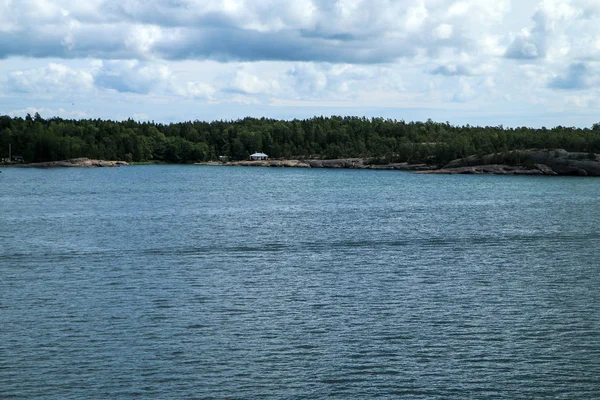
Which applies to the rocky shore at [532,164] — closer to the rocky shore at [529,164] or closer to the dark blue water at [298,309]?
the rocky shore at [529,164]

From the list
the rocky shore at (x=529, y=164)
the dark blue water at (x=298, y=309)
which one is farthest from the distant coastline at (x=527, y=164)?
the dark blue water at (x=298, y=309)

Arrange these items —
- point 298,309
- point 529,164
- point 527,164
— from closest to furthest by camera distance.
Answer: point 298,309 → point 529,164 → point 527,164

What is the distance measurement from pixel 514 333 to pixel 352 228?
98.6ft

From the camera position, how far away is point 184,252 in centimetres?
4231

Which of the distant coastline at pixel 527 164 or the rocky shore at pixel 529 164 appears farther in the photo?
the distant coastline at pixel 527 164

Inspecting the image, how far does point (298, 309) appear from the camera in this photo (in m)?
28.0

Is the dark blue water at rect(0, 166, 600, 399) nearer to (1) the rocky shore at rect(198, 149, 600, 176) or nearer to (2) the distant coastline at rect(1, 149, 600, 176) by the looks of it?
(1) the rocky shore at rect(198, 149, 600, 176)

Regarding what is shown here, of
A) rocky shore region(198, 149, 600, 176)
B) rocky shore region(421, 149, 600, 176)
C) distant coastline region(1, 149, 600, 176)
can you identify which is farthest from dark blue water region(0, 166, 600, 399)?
distant coastline region(1, 149, 600, 176)

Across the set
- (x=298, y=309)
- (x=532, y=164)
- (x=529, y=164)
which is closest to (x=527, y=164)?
(x=529, y=164)

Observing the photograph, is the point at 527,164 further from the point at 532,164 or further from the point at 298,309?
the point at 298,309

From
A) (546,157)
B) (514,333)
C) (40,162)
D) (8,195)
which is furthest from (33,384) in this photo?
(40,162)

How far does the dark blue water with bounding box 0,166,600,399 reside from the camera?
20.4m

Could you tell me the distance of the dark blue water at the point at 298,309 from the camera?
66.8ft

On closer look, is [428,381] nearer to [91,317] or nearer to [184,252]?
[91,317]
